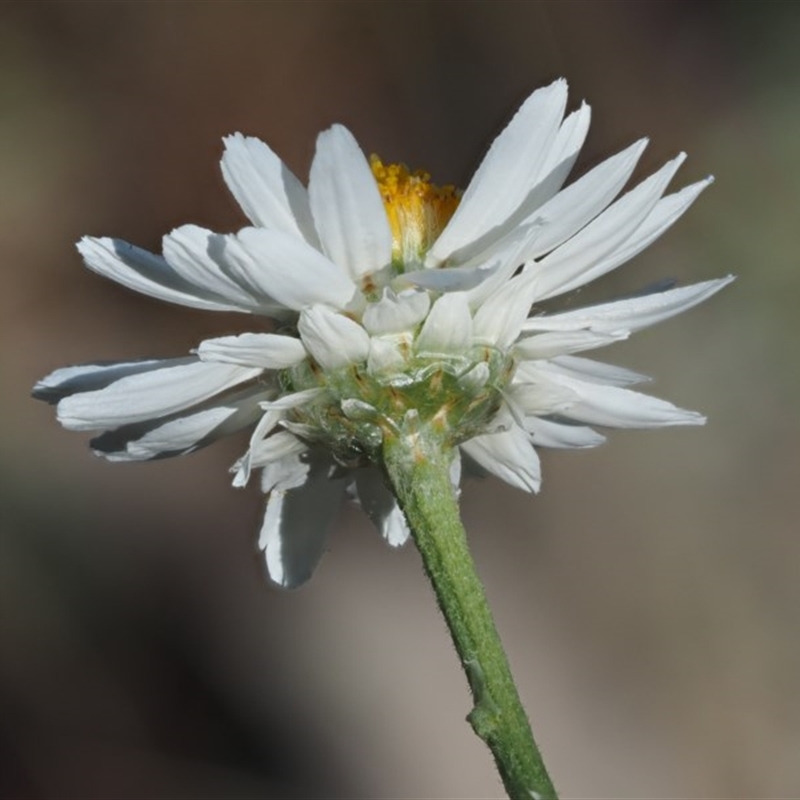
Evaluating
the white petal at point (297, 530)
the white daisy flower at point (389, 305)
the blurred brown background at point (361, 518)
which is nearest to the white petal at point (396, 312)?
the white daisy flower at point (389, 305)

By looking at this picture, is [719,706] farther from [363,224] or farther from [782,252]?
[363,224]

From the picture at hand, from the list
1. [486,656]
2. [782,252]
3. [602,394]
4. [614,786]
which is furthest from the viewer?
[782,252]

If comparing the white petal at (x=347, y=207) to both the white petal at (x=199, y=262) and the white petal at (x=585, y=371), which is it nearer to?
the white petal at (x=199, y=262)

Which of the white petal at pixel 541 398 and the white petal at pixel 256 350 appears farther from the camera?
the white petal at pixel 541 398

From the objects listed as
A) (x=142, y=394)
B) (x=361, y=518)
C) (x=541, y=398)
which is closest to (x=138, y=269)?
(x=142, y=394)

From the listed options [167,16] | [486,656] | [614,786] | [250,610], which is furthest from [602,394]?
[167,16]

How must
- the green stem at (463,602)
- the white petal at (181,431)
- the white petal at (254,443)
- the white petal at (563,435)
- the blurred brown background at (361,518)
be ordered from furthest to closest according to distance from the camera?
the blurred brown background at (361,518) → the white petal at (563,435) → the white petal at (181,431) → the white petal at (254,443) → the green stem at (463,602)

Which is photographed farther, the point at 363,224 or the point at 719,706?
the point at 719,706

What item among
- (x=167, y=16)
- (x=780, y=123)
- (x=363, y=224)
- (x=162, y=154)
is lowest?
(x=363, y=224)
